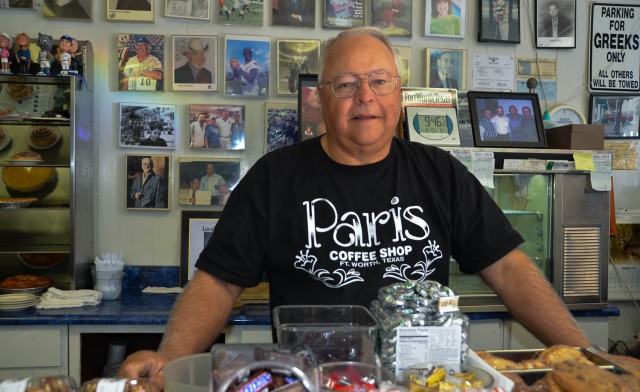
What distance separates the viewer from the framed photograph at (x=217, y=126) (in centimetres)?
341

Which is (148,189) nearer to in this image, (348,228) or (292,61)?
(292,61)

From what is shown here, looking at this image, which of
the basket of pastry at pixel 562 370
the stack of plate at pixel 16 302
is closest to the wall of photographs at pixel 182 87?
the stack of plate at pixel 16 302

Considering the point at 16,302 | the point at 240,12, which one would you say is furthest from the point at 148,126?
the point at 16,302

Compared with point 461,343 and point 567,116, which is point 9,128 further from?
point 567,116

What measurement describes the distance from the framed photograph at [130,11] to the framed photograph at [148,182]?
32.4 inches

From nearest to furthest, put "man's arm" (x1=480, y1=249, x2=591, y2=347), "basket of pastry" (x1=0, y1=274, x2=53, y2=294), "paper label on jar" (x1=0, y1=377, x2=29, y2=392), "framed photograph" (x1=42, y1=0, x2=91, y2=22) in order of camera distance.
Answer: "paper label on jar" (x1=0, y1=377, x2=29, y2=392) → "man's arm" (x1=480, y1=249, x2=591, y2=347) → "basket of pastry" (x1=0, y1=274, x2=53, y2=294) → "framed photograph" (x1=42, y1=0, x2=91, y2=22)

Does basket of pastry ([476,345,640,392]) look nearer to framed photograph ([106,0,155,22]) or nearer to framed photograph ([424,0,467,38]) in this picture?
framed photograph ([424,0,467,38])

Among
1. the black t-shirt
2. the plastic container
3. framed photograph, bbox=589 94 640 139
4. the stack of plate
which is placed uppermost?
framed photograph, bbox=589 94 640 139

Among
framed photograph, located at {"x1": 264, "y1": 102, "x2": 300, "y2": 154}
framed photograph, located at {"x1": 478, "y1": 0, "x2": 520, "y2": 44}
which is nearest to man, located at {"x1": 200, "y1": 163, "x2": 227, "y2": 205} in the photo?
framed photograph, located at {"x1": 264, "y1": 102, "x2": 300, "y2": 154}

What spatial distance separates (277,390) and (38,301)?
264cm

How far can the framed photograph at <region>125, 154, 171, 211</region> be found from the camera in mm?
3389

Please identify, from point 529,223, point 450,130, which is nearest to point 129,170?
point 450,130

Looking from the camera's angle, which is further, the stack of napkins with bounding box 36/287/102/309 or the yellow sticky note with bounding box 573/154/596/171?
the yellow sticky note with bounding box 573/154/596/171

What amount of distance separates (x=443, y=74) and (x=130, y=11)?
1984mm
